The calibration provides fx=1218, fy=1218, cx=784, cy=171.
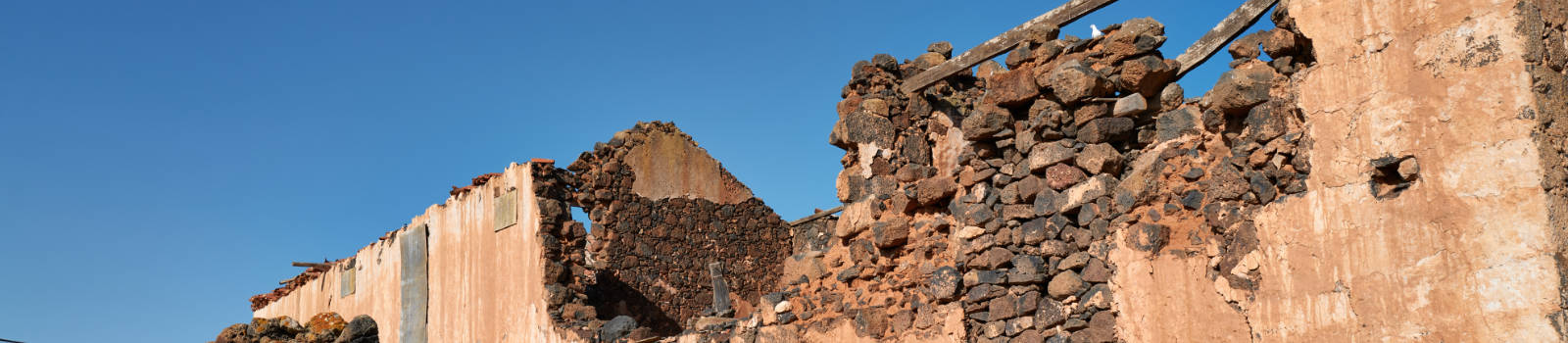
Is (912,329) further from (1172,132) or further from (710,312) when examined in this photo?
(710,312)

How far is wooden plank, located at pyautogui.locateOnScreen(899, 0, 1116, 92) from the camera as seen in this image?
5875 mm

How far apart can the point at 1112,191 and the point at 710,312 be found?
13.0 feet

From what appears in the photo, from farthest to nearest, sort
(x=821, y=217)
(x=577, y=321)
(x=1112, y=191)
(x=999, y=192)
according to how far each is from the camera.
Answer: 1. (x=821, y=217)
2. (x=577, y=321)
3. (x=999, y=192)
4. (x=1112, y=191)

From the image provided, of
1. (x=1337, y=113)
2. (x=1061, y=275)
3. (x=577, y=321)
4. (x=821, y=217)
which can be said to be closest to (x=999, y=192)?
(x=1061, y=275)

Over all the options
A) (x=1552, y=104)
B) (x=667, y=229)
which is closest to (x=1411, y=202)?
(x=1552, y=104)

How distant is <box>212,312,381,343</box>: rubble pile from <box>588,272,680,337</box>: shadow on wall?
307 cm

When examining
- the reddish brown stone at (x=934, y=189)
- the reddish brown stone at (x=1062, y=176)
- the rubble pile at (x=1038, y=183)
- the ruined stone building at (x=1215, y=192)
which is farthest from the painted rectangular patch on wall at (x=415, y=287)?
the reddish brown stone at (x=1062, y=176)

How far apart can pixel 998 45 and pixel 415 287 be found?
9.56 m

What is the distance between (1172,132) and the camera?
532 centimetres

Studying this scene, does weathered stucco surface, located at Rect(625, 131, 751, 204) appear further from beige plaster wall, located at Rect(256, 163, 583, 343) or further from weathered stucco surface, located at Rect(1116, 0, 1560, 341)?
weathered stucco surface, located at Rect(1116, 0, 1560, 341)

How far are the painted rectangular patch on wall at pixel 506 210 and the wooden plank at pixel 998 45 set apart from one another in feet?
20.1

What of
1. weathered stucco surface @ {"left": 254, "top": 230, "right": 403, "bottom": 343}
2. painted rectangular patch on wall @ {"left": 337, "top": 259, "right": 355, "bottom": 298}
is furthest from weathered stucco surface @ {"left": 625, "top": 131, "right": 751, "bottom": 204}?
painted rectangular patch on wall @ {"left": 337, "top": 259, "right": 355, "bottom": 298}

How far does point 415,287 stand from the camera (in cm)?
1403

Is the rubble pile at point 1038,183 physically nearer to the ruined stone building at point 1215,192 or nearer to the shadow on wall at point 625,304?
the ruined stone building at point 1215,192
